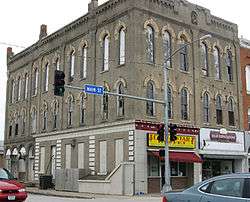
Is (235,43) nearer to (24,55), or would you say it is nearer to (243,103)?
(243,103)

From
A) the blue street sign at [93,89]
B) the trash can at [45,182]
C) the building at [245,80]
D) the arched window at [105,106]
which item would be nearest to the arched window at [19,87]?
the trash can at [45,182]

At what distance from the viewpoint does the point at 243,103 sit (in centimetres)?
3984

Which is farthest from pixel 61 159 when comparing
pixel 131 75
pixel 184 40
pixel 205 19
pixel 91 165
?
pixel 205 19

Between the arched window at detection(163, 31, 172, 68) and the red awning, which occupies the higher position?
the arched window at detection(163, 31, 172, 68)

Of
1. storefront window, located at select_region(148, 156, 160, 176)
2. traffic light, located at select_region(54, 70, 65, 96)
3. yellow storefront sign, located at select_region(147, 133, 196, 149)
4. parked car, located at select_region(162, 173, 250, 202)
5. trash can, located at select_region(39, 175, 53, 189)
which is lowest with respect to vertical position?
trash can, located at select_region(39, 175, 53, 189)

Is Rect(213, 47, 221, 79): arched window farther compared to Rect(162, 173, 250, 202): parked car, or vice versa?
Rect(213, 47, 221, 79): arched window

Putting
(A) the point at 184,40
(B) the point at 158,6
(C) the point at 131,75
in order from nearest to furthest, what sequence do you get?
(C) the point at 131,75
(B) the point at 158,6
(A) the point at 184,40

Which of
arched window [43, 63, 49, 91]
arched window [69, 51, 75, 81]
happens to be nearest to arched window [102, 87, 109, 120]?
arched window [69, 51, 75, 81]

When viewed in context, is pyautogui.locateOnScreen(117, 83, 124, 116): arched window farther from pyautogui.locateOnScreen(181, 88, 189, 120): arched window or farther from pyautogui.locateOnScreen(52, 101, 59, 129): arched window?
pyautogui.locateOnScreen(52, 101, 59, 129): arched window

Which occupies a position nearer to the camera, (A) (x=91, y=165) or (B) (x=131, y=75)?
(B) (x=131, y=75)

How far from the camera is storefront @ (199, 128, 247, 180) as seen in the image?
35.0 m

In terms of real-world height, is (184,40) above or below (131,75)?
above

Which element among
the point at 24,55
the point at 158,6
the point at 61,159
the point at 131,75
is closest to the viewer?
the point at 131,75

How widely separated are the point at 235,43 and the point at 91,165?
17.2 metres
